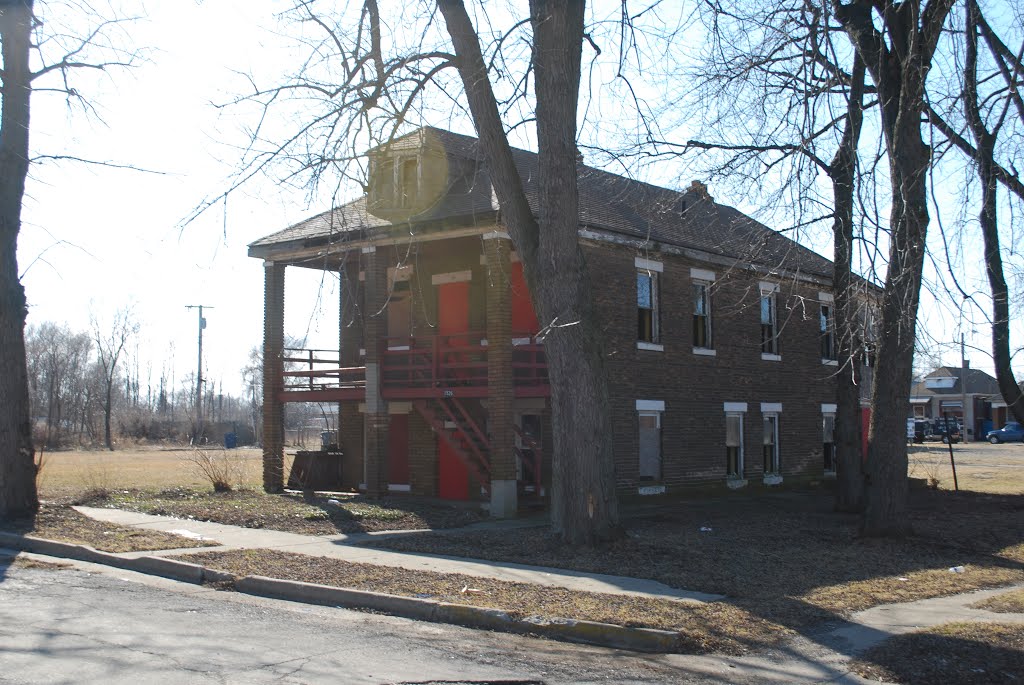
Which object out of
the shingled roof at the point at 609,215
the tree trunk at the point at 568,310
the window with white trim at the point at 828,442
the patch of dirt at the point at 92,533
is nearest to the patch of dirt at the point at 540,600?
the patch of dirt at the point at 92,533

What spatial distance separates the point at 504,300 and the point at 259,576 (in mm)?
9330

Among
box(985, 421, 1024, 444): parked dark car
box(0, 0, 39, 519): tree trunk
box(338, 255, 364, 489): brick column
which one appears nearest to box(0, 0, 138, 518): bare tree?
box(0, 0, 39, 519): tree trunk

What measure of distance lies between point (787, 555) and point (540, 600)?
5.25m

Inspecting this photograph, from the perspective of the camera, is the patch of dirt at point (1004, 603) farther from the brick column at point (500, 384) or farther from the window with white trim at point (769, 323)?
the window with white trim at point (769, 323)

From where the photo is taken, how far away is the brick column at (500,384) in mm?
18844

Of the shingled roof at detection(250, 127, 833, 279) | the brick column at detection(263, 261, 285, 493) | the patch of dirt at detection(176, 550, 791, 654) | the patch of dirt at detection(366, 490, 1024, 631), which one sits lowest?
the patch of dirt at detection(366, 490, 1024, 631)

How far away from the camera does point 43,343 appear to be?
90.9 meters

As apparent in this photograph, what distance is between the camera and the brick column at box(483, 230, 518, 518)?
1884cm

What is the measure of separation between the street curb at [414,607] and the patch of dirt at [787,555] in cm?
173

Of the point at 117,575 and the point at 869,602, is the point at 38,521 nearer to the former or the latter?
the point at 117,575

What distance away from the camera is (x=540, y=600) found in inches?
384

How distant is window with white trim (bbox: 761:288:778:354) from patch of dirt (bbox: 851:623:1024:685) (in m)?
18.5

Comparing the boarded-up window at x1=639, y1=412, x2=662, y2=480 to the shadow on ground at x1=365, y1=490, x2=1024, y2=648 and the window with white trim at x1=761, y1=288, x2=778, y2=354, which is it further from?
Answer: the window with white trim at x1=761, y1=288, x2=778, y2=354

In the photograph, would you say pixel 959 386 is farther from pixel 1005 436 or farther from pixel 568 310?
pixel 568 310
